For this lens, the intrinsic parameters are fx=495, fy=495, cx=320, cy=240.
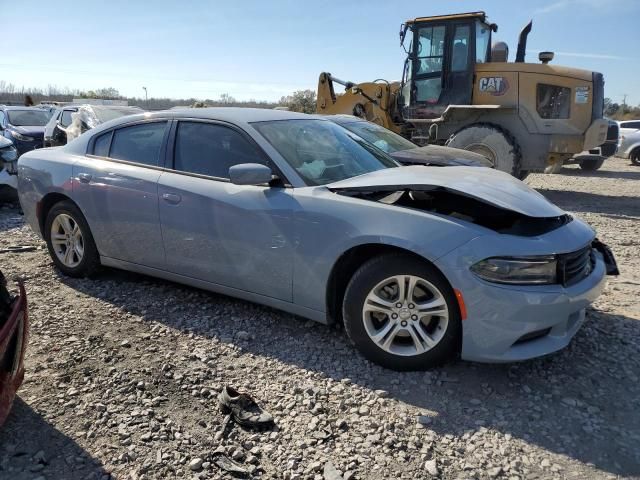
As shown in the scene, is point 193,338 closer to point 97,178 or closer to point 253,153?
point 253,153

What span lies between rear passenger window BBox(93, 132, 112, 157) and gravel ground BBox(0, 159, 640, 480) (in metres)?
1.34

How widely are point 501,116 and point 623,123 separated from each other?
10567 millimetres

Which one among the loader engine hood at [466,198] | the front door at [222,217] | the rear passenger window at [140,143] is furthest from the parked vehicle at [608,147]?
the rear passenger window at [140,143]

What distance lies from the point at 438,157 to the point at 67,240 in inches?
178

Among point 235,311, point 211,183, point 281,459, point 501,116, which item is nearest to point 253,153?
point 211,183

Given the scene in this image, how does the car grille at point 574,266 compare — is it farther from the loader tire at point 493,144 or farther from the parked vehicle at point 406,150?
the loader tire at point 493,144

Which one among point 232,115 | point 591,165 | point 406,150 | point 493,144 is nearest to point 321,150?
point 232,115

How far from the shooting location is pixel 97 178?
4.27 meters

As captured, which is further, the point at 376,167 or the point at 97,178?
Result: the point at 97,178

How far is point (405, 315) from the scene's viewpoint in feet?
9.91

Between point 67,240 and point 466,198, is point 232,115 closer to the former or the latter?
point 466,198

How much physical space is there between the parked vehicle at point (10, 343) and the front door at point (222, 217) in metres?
1.33

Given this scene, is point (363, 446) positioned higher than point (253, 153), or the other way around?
point (253, 153)

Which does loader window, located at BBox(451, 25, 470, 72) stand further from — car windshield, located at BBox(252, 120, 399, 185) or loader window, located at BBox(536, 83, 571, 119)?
car windshield, located at BBox(252, 120, 399, 185)
